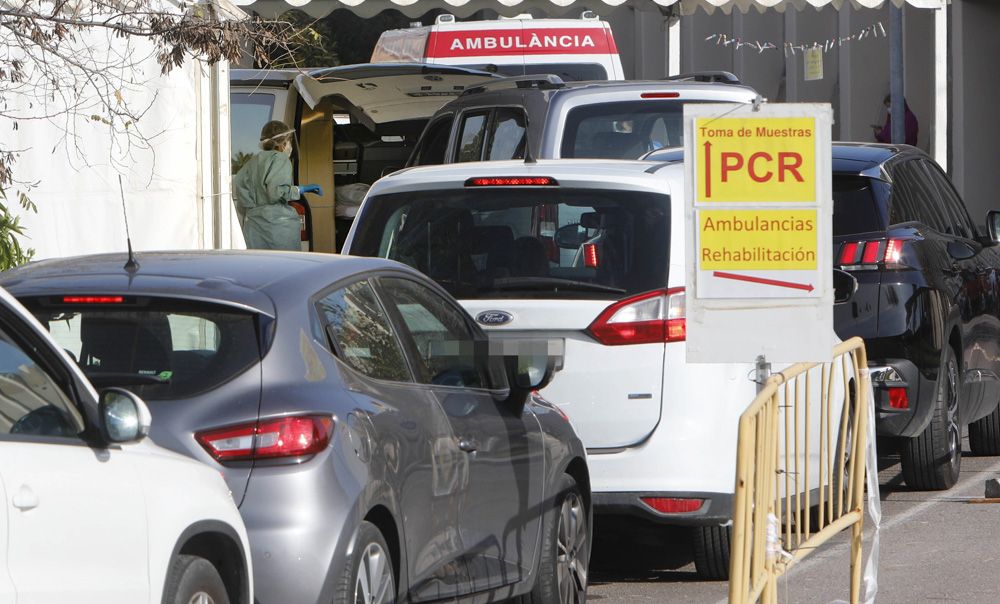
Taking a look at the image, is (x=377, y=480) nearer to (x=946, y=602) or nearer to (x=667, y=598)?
(x=667, y=598)

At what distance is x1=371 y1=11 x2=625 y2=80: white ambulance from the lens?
56.6ft

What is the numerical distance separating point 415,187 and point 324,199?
10.1 meters

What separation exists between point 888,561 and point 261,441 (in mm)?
4011

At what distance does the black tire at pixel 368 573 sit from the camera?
196 inches

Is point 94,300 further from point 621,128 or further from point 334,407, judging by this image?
point 621,128

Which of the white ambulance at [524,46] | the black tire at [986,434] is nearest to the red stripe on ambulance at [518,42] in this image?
the white ambulance at [524,46]

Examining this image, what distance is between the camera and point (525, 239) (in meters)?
7.42

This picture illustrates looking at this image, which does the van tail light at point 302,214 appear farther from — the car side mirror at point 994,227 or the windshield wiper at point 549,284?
the windshield wiper at point 549,284

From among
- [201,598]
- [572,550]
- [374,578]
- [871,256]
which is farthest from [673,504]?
[871,256]

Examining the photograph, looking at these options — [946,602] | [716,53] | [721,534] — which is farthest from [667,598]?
[716,53]

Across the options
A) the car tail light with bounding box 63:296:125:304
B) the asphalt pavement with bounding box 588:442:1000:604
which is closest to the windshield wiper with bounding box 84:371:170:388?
the car tail light with bounding box 63:296:125:304

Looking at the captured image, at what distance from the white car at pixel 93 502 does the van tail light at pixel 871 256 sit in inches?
212

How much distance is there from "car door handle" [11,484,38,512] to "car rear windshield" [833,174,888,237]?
21.2ft

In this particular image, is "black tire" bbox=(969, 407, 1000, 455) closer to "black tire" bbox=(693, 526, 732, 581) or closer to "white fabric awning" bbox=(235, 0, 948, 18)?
"black tire" bbox=(693, 526, 732, 581)
